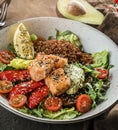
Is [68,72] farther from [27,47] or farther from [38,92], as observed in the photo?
[27,47]

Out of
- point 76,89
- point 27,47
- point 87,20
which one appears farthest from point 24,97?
point 87,20

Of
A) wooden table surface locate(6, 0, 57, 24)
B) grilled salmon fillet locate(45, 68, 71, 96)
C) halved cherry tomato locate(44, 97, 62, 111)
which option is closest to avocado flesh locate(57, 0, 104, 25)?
wooden table surface locate(6, 0, 57, 24)

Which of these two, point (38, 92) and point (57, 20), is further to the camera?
point (57, 20)

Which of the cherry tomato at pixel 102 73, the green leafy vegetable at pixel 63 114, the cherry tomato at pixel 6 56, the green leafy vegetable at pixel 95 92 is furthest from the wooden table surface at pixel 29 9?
the green leafy vegetable at pixel 63 114

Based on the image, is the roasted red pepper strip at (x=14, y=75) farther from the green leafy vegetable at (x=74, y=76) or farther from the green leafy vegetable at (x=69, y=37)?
the green leafy vegetable at (x=69, y=37)

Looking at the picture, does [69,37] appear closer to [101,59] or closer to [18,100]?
[101,59]

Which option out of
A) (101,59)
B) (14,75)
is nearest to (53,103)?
(14,75)
